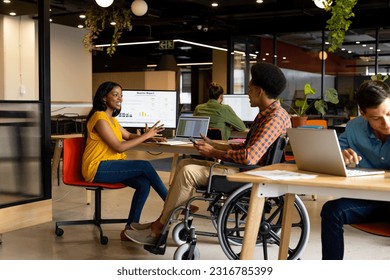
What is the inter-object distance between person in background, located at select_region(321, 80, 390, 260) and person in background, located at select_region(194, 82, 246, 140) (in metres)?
3.26

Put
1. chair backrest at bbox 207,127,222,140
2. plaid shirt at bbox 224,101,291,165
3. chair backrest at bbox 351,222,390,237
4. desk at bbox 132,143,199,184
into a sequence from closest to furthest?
chair backrest at bbox 351,222,390,237 < plaid shirt at bbox 224,101,291,165 < desk at bbox 132,143,199,184 < chair backrest at bbox 207,127,222,140

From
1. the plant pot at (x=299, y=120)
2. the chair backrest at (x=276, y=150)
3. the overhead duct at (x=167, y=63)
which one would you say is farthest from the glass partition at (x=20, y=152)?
the overhead duct at (x=167, y=63)

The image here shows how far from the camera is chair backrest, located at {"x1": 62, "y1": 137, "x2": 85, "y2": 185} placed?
4461 millimetres

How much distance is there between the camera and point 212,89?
20.7 feet

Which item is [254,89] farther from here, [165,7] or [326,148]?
[165,7]

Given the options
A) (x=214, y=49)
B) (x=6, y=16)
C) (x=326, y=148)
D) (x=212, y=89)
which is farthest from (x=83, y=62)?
(x=326, y=148)

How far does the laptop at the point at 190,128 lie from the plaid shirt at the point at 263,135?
170 centimetres

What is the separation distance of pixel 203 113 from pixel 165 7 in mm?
4637

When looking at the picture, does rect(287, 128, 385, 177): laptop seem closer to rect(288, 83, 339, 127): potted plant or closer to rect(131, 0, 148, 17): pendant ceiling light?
rect(288, 83, 339, 127): potted plant

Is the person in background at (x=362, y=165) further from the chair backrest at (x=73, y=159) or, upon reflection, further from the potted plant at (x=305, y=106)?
the potted plant at (x=305, y=106)

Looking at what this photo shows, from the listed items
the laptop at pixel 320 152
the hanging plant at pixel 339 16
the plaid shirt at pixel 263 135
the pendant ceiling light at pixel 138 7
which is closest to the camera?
Answer: the laptop at pixel 320 152

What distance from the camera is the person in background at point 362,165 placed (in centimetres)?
270

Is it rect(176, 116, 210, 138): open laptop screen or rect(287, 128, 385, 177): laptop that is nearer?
rect(287, 128, 385, 177): laptop

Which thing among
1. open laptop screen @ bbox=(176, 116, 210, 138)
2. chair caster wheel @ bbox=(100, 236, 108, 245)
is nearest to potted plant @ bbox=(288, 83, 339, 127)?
open laptop screen @ bbox=(176, 116, 210, 138)
